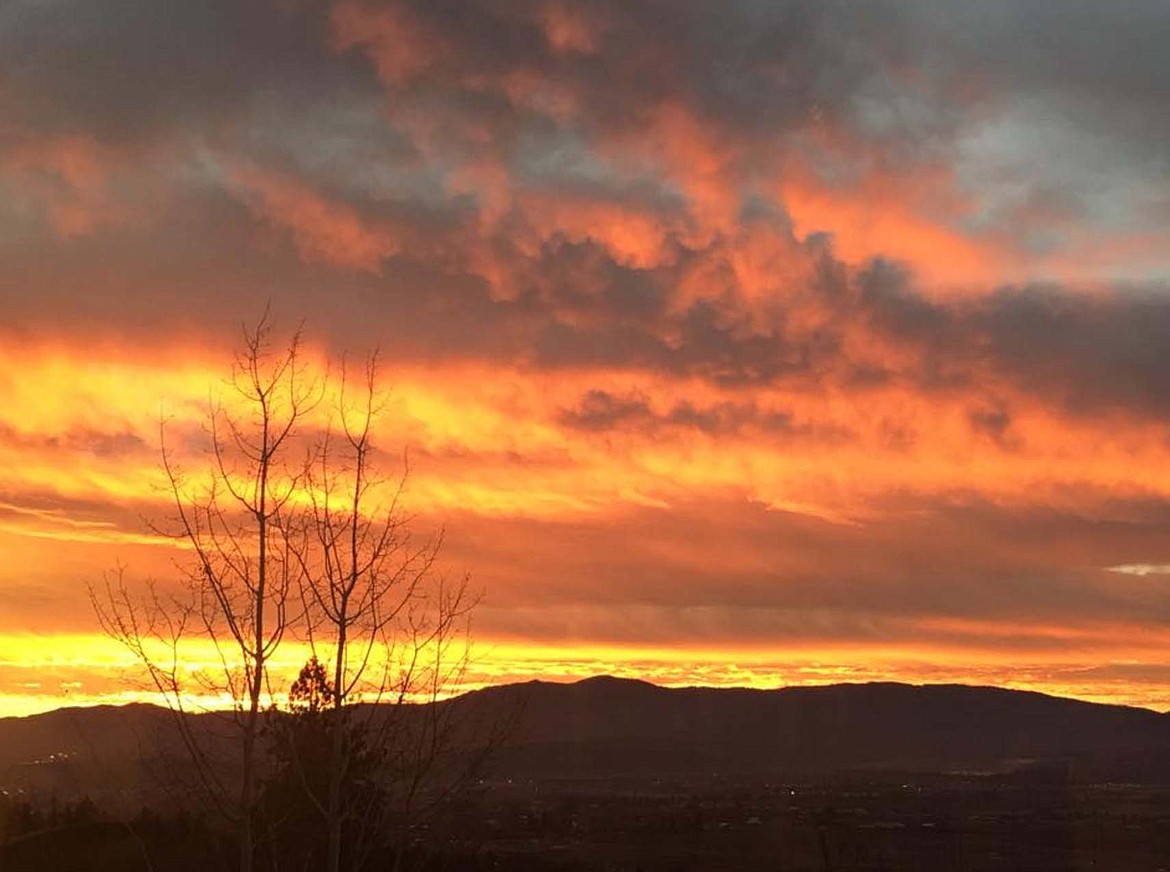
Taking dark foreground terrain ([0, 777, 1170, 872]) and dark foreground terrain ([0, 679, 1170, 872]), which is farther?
dark foreground terrain ([0, 777, 1170, 872])

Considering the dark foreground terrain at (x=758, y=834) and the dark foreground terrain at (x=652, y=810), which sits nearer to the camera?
the dark foreground terrain at (x=652, y=810)

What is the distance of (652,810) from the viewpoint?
10525 centimetres

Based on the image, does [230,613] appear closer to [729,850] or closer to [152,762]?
[152,762]

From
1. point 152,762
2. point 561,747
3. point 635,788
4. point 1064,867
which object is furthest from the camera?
point 561,747

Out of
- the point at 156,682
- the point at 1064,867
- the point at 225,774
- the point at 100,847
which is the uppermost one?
the point at 156,682

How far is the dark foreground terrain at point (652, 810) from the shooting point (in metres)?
22.8

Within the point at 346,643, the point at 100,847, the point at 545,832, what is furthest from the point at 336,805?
the point at 545,832

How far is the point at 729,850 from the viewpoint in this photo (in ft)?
251

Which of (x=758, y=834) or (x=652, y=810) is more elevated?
(x=652, y=810)

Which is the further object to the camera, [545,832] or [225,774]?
[545,832]

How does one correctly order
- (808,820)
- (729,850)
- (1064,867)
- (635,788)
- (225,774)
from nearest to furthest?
(225,774) < (1064,867) < (729,850) < (808,820) < (635,788)

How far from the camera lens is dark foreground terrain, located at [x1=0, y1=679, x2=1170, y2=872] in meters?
22.8

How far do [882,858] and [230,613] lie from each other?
219 feet

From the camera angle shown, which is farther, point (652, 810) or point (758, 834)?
point (652, 810)
